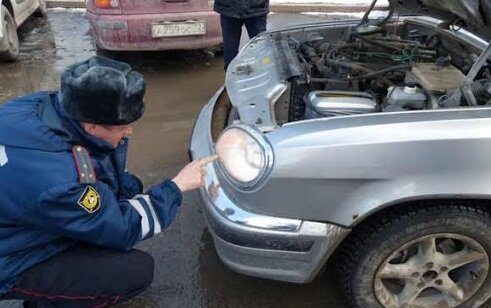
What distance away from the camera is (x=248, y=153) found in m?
1.96

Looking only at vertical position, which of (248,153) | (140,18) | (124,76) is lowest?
(140,18)

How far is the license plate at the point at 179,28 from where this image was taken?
490 cm

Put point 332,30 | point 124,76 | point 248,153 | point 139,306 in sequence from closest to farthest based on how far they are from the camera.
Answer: point 124,76
point 248,153
point 139,306
point 332,30

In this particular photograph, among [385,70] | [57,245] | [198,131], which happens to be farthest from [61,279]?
[385,70]

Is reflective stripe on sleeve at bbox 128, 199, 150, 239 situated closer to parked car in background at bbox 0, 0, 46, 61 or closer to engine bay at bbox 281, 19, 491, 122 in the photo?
engine bay at bbox 281, 19, 491, 122

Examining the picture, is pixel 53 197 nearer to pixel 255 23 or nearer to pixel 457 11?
pixel 457 11

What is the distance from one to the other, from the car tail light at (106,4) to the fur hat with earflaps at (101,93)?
10.7ft

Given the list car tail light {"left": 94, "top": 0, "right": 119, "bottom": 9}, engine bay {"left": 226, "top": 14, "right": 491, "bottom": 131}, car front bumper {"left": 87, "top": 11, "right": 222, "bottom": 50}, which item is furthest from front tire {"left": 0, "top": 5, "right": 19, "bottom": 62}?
engine bay {"left": 226, "top": 14, "right": 491, "bottom": 131}

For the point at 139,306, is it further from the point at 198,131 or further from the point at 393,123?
the point at 393,123

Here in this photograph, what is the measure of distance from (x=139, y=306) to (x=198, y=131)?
0.89 meters

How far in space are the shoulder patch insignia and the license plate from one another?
11.4 ft

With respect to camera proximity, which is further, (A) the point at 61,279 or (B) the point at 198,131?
(B) the point at 198,131

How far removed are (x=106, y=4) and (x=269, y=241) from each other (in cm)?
363

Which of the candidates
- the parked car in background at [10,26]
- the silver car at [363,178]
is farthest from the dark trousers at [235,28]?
the parked car in background at [10,26]
